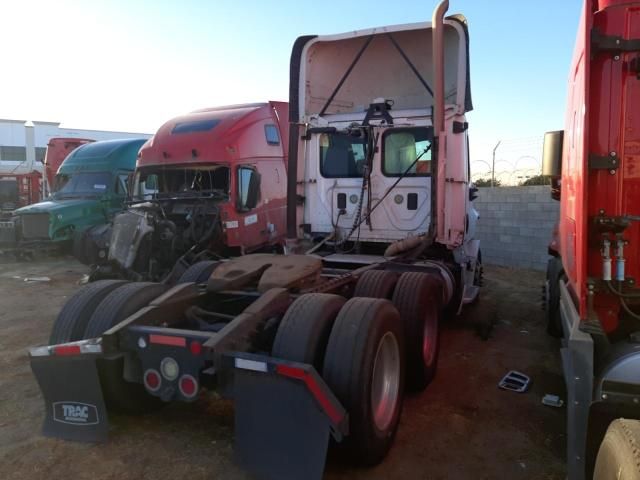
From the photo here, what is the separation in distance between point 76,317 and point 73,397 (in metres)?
0.73

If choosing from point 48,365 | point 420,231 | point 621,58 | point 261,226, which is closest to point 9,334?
point 48,365

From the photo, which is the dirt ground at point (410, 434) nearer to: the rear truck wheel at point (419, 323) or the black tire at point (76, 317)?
the rear truck wheel at point (419, 323)

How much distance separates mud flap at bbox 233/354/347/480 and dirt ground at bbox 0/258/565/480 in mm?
450

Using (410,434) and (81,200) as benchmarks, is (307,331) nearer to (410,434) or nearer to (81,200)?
(410,434)

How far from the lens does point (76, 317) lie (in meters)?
4.29

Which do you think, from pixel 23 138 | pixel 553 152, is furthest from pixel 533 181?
pixel 23 138

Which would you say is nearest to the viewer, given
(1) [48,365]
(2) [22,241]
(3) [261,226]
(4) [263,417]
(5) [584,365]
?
(5) [584,365]

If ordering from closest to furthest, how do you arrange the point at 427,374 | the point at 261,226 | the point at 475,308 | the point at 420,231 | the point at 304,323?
the point at 304,323, the point at 427,374, the point at 420,231, the point at 475,308, the point at 261,226

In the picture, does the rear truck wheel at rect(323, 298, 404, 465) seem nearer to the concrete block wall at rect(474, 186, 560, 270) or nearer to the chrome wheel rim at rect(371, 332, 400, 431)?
the chrome wheel rim at rect(371, 332, 400, 431)

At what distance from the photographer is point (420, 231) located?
7016 mm

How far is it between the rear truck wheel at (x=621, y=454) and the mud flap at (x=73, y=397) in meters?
3.18

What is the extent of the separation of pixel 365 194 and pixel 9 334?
518 cm

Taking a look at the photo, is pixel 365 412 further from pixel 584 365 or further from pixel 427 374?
pixel 427 374

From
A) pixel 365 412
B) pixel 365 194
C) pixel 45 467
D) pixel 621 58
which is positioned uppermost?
pixel 621 58
